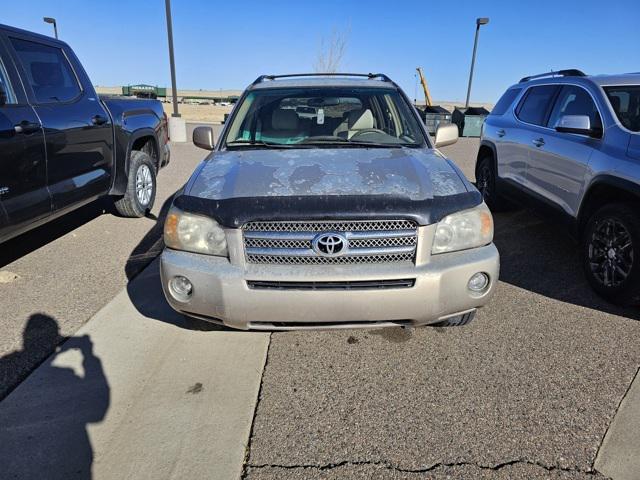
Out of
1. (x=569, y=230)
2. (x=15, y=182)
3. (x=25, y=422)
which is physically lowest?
(x=25, y=422)

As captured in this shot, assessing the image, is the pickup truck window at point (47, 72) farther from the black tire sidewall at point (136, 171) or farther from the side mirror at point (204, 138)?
the side mirror at point (204, 138)

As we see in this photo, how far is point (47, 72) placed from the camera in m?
4.28

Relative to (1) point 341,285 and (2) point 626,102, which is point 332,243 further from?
(2) point 626,102

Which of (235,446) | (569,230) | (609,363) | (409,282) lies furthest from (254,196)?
(569,230)

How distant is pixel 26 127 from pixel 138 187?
219 cm

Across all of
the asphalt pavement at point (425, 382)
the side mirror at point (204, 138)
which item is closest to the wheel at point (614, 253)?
the asphalt pavement at point (425, 382)

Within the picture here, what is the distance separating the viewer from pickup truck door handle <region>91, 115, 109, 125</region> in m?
4.66

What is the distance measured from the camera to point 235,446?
2215mm

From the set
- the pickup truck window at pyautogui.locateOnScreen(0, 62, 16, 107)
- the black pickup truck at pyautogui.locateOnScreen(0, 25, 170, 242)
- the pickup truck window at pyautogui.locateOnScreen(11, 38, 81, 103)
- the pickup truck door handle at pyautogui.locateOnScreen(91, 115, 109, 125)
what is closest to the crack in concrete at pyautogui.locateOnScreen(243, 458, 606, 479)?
the black pickup truck at pyautogui.locateOnScreen(0, 25, 170, 242)

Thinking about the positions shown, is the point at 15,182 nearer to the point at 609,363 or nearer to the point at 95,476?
the point at 95,476

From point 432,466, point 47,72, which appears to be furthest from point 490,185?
point 47,72

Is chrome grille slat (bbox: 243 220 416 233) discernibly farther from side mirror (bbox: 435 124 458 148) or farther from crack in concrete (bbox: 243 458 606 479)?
side mirror (bbox: 435 124 458 148)

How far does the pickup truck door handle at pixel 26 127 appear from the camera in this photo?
137 inches

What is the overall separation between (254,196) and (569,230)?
316cm
